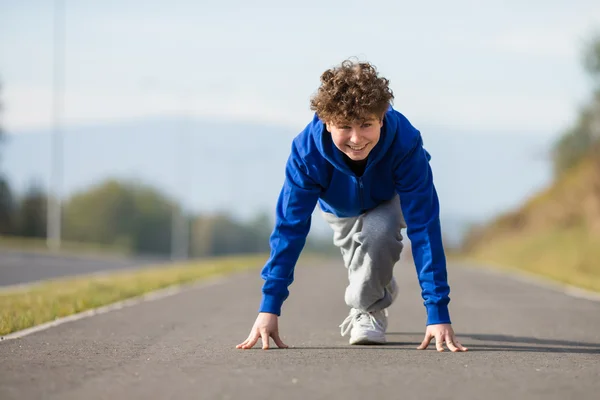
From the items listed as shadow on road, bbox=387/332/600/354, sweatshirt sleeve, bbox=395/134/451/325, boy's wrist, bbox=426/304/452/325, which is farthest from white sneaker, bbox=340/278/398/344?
boy's wrist, bbox=426/304/452/325

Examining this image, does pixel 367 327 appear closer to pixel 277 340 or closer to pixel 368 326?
pixel 368 326

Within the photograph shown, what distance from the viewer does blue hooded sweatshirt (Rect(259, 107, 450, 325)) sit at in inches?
237

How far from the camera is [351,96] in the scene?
5.62 m

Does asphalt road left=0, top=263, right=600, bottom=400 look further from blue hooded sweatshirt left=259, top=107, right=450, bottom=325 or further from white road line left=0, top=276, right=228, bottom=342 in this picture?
blue hooded sweatshirt left=259, top=107, right=450, bottom=325

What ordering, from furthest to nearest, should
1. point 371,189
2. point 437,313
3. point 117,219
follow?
point 117,219, point 371,189, point 437,313

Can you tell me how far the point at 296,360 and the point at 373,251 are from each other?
1.21 metres

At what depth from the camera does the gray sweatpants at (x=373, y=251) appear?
21.6ft

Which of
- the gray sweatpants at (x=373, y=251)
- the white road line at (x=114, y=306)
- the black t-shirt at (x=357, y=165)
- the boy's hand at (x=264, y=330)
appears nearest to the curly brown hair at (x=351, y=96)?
the black t-shirt at (x=357, y=165)

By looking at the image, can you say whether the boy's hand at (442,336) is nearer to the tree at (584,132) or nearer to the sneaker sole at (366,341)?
the sneaker sole at (366,341)

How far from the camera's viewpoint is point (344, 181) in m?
6.28

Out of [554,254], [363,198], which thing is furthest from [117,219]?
[363,198]

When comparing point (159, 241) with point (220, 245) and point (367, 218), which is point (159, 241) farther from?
point (367, 218)

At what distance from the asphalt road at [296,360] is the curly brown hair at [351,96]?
1.33 m

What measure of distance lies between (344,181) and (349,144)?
0.55 meters
